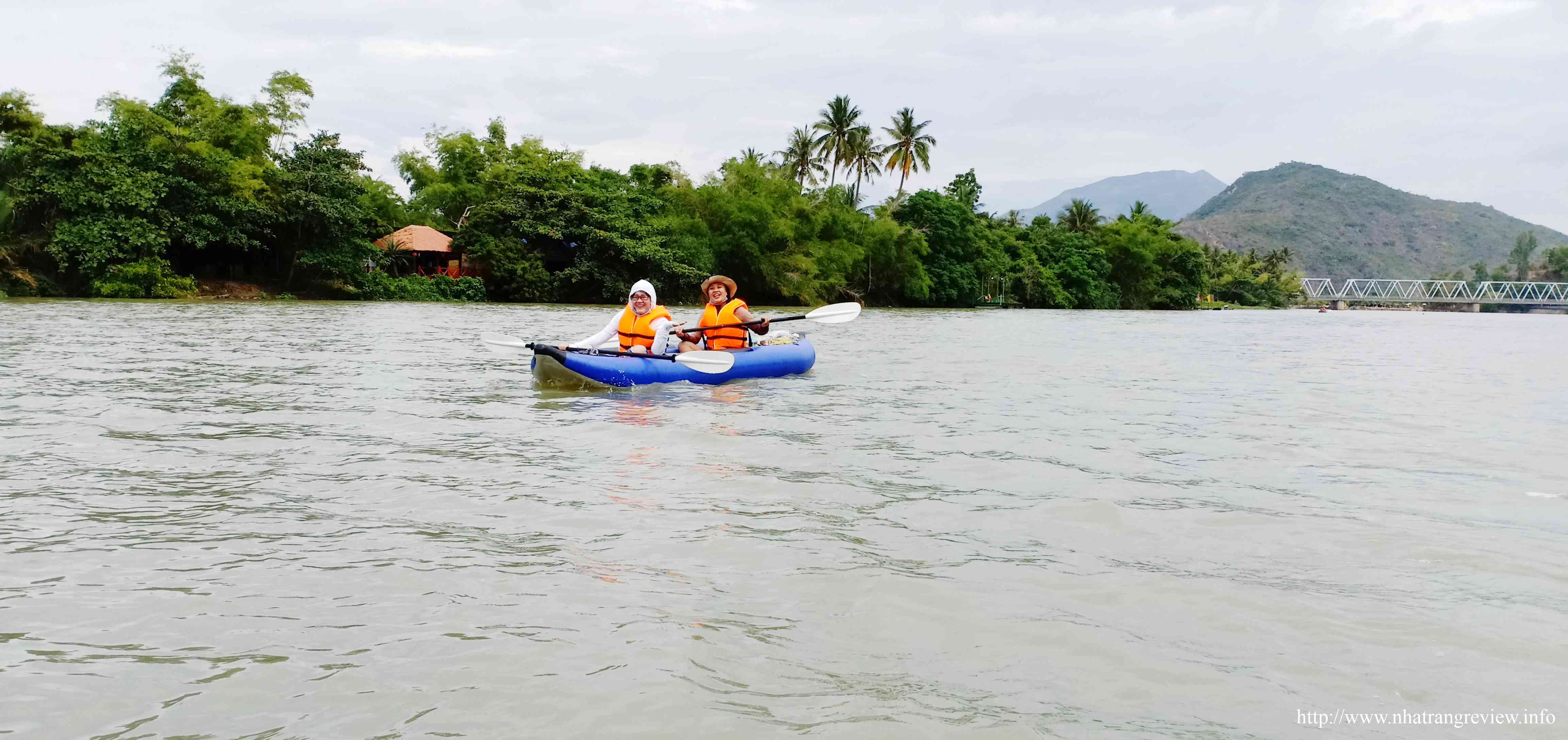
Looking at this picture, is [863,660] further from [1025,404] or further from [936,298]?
[936,298]

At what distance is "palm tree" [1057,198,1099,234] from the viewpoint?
6406 cm

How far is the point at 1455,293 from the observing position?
9962cm

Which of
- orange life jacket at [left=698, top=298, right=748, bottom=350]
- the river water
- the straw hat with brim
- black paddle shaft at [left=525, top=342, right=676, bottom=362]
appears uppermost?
the straw hat with brim

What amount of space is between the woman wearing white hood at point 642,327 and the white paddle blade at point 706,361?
23 centimetres

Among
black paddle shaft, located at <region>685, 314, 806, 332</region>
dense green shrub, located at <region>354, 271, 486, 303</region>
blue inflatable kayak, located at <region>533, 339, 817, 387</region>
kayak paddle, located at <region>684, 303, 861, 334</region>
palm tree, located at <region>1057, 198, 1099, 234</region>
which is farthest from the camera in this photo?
palm tree, located at <region>1057, 198, 1099, 234</region>

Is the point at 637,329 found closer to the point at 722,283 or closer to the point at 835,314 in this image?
the point at 722,283

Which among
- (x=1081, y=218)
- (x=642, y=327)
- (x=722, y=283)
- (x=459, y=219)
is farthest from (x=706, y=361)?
(x=1081, y=218)

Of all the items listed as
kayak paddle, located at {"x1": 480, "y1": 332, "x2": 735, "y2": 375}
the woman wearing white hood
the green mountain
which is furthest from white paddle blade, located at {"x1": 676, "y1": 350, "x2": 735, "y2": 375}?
the green mountain

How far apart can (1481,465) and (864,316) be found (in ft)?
90.5

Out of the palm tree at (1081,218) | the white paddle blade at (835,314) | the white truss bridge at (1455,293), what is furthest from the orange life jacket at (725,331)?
the white truss bridge at (1455,293)

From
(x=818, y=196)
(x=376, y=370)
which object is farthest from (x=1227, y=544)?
(x=818, y=196)

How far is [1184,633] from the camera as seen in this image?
316 cm

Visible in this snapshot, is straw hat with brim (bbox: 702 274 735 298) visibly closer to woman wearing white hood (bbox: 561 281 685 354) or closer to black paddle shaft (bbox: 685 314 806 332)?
black paddle shaft (bbox: 685 314 806 332)

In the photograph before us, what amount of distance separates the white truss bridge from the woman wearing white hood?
8492 cm
